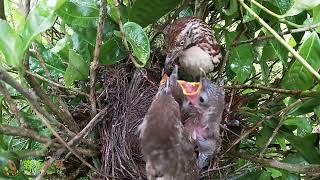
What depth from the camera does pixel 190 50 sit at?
1.64 meters

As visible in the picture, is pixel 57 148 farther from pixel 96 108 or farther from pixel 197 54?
pixel 197 54

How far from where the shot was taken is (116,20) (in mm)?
1154

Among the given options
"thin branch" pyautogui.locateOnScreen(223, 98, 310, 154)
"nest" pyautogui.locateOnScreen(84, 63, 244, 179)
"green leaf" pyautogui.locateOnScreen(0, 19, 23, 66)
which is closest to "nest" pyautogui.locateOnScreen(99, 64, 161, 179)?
"nest" pyautogui.locateOnScreen(84, 63, 244, 179)

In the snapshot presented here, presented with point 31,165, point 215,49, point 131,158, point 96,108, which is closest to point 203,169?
point 131,158

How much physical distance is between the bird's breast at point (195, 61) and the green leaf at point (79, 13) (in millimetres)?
501

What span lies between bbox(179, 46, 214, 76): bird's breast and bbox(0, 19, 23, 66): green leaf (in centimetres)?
79

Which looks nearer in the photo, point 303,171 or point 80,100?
point 303,171

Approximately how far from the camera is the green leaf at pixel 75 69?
1.10 meters

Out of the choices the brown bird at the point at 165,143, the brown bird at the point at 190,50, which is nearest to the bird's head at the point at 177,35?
the brown bird at the point at 190,50

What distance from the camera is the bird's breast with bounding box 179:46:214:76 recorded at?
60.6 inches

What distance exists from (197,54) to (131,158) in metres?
0.48

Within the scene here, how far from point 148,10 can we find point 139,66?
0.15 meters

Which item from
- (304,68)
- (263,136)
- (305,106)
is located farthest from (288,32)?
(263,136)

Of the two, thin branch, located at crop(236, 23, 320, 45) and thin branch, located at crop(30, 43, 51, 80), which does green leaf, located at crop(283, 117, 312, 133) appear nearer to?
thin branch, located at crop(236, 23, 320, 45)
